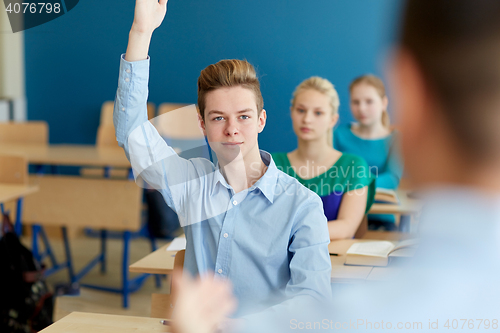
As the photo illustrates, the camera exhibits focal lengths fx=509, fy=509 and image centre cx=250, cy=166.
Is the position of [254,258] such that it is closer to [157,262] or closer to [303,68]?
[157,262]

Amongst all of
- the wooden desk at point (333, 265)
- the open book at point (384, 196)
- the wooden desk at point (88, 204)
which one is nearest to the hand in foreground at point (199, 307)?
the wooden desk at point (333, 265)

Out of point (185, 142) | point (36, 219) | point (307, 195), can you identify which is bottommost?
point (36, 219)

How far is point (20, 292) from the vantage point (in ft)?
6.97

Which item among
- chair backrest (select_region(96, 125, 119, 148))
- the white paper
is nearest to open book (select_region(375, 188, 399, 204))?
the white paper

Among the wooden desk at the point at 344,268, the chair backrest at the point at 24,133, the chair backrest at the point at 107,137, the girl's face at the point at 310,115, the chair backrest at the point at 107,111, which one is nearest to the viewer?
the wooden desk at the point at 344,268

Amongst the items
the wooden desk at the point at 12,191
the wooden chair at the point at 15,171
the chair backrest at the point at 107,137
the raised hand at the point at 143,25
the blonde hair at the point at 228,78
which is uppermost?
the raised hand at the point at 143,25

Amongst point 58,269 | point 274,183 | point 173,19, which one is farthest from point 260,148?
point 58,269

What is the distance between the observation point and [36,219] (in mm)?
2971

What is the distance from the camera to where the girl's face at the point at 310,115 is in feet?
6.68

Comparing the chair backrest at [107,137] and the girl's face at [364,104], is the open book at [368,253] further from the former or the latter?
the chair backrest at [107,137]

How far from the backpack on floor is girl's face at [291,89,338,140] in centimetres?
127

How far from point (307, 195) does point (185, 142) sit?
14.4 inches

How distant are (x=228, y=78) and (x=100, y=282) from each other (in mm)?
2494

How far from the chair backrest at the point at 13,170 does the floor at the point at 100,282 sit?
68 centimetres
